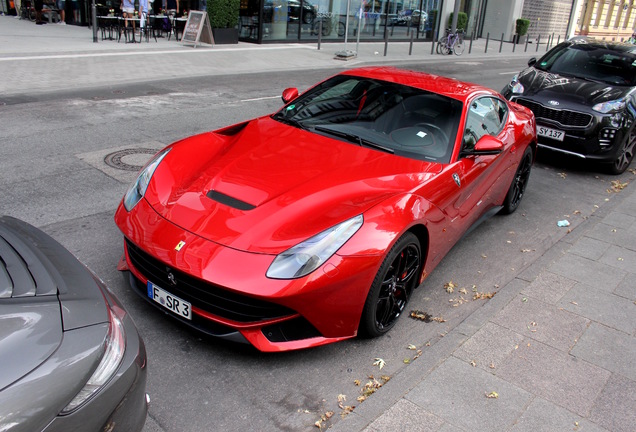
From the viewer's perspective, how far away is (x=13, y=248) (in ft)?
8.13

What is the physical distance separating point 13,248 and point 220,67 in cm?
1295

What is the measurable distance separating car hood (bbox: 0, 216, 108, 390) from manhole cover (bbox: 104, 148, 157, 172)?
3.82m

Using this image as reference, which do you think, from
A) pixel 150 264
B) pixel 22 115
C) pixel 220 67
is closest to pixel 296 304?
Answer: pixel 150 264

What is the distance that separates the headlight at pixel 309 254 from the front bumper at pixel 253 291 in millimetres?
40

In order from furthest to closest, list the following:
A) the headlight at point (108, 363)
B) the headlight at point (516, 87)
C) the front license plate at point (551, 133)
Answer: the headlight at point (516, 87) < the front license plate at point (551, 133) < the headlight at point (108, 363)

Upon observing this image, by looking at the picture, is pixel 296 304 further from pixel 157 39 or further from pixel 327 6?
pixel 327 6

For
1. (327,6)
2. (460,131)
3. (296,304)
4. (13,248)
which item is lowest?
(296,304)

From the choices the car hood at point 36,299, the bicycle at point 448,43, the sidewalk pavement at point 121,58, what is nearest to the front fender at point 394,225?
the car hood at point 36,299

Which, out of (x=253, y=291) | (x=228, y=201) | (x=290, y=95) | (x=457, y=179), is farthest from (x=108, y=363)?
(x=290, y=95)

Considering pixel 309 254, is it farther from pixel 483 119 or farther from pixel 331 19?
pixel 331 19

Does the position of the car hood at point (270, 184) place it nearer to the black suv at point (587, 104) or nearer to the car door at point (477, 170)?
the car door at point (477, 170)

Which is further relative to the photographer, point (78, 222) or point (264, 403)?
point (78, 222)

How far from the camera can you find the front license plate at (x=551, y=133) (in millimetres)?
7591

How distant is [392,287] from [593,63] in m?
6.90
